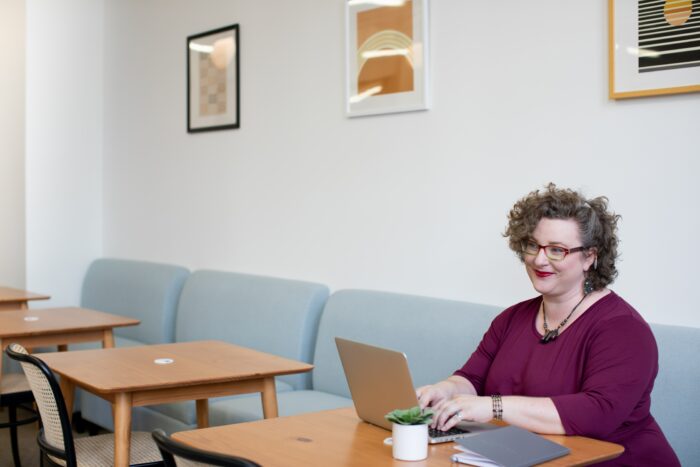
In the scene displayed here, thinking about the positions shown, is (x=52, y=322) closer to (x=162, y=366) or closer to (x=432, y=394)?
(x=162, y=366)

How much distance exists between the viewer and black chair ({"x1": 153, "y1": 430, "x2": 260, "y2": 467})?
1.52 metres

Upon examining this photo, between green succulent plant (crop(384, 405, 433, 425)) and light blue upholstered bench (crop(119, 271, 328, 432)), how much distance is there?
172 centimetres

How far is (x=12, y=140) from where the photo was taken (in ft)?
18.3

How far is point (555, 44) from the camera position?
3.06 metres

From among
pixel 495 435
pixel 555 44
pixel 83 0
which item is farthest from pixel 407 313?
pixel 83 0

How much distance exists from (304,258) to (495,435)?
2.43 m

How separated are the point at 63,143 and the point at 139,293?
4.08 feet

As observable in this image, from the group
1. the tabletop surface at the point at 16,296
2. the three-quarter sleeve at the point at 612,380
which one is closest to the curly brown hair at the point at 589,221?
the three-quarter sleeve at the point at 612,380

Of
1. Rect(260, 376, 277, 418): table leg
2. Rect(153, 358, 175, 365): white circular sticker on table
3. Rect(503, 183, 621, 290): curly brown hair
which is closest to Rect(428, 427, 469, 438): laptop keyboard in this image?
Rect(503, 183, 621, 290): curly brown hair

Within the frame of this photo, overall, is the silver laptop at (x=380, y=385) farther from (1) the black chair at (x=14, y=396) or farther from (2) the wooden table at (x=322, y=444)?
(1) the black chair at (x=14, y=396)

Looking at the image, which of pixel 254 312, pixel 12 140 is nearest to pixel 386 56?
pixel 254 312

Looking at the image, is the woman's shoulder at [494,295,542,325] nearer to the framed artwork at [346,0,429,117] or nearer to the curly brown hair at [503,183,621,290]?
the curly brown hair at [503,183,621,290]

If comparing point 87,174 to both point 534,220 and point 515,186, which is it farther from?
point 534,220

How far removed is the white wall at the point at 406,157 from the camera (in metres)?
2.84
